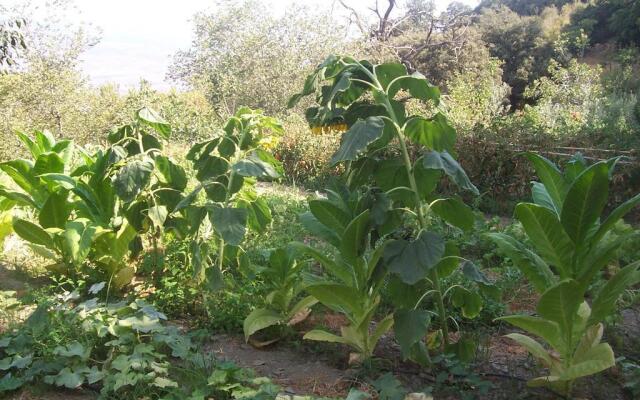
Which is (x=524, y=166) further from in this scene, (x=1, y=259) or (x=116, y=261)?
(x=1, y=259)

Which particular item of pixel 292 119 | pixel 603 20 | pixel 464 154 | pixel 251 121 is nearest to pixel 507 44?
pixel 603 20

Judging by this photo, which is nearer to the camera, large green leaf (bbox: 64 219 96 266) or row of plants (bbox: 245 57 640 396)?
row of plants (bbox: 245 57 640 396)

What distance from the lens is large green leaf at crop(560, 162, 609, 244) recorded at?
2432mm

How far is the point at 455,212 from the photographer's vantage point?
2881mm

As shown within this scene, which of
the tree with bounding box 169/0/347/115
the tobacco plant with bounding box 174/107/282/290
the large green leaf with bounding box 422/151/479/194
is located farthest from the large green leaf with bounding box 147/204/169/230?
the tree with bounding box 169/0/347/115

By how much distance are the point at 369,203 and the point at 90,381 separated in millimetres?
1498

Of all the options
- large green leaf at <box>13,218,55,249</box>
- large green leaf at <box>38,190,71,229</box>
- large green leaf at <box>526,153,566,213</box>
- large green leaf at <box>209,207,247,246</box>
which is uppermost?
large green leaf at <box>526,153,566,213</box>

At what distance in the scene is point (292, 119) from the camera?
12414mm

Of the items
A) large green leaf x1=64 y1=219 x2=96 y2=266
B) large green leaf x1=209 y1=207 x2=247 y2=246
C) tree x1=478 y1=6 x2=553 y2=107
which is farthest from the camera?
tree x1=478 y1=6 x2=553 y2=107

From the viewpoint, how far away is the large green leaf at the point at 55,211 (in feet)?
13.7

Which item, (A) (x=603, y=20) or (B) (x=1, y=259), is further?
(A) (x=603, y=20)

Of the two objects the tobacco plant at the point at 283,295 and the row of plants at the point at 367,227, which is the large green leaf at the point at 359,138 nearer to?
the row of plants at the point at 367,227

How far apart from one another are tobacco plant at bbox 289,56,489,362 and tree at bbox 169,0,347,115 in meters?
11.2

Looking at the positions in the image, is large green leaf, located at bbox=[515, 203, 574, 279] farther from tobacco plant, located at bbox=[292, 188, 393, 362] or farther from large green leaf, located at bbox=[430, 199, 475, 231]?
tobacco plant, located at bbox=[292, 188, 393, 362]
